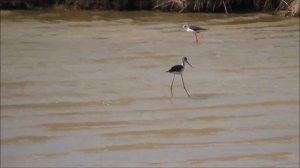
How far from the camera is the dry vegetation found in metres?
20.4

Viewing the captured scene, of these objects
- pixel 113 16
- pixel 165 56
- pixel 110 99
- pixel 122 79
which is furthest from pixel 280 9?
pixel 110 99

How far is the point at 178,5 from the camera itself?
20766 mm

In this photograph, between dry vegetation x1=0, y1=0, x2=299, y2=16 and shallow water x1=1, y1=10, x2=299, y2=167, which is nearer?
shallow water x1=1, y1=10, x2=299, y2=167

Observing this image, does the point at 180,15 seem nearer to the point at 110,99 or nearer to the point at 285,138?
the point at 110,99

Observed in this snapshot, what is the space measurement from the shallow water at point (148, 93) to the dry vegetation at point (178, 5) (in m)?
0.57

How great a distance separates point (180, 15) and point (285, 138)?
36.3ft

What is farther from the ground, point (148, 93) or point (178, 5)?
point (178, 5)

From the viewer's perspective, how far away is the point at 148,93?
12.5 m

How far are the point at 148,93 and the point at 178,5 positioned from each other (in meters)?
8.57

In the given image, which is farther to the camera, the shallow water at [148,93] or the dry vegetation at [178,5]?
the dry vegetation at [178,5]

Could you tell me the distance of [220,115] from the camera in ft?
36.3

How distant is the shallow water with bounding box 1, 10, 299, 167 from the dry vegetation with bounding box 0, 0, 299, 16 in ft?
1.88

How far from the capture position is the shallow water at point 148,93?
941cm

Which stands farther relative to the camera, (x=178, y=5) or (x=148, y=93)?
(x=178, y=5)
